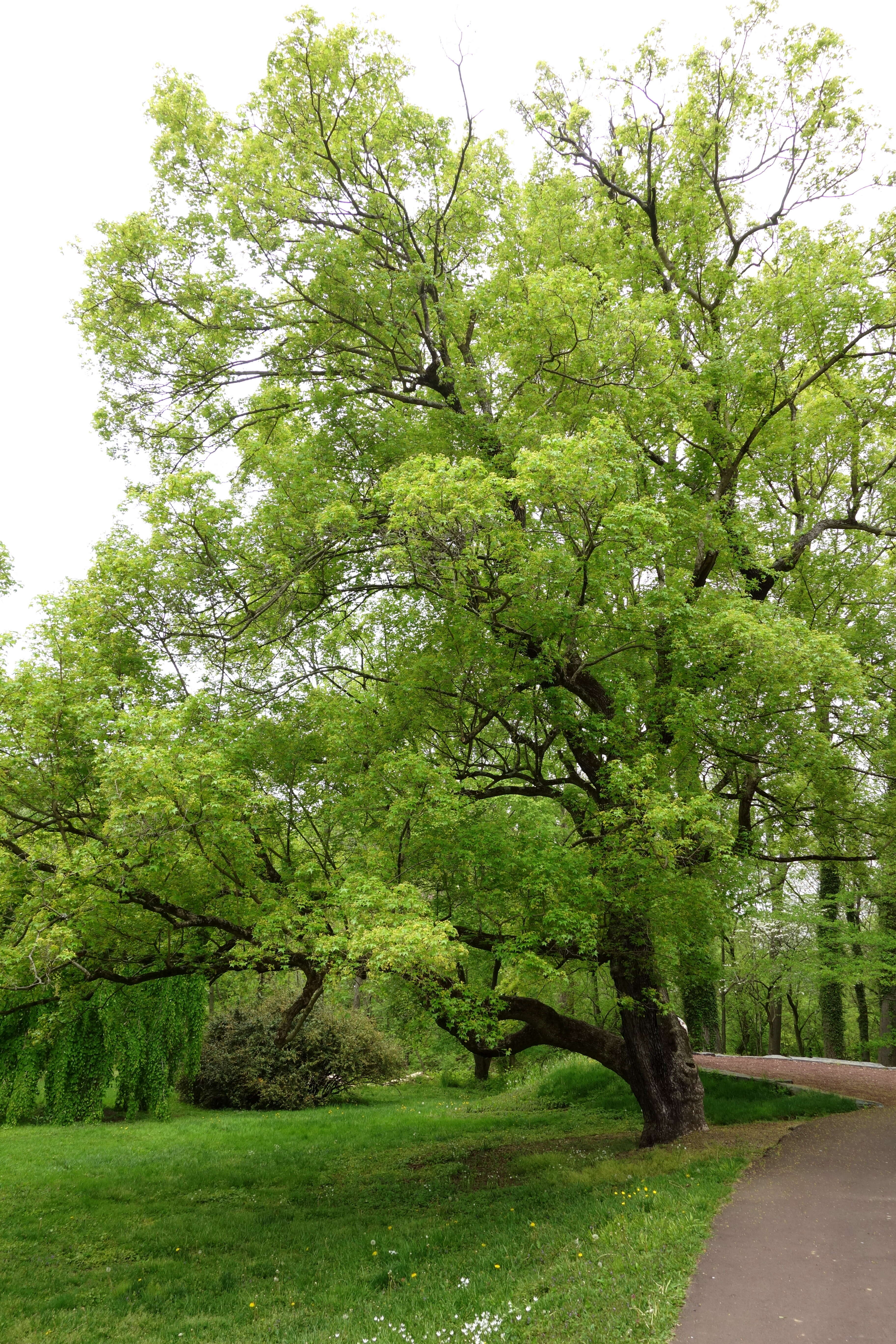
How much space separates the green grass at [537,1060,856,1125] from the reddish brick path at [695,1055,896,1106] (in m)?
0.88

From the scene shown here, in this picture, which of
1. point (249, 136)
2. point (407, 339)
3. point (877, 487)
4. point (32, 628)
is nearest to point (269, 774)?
point (32, 628)

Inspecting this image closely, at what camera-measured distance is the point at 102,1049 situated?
12.9 meters

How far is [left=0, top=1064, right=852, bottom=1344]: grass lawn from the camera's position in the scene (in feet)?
21.7

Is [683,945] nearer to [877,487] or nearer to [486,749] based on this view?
[486,749]

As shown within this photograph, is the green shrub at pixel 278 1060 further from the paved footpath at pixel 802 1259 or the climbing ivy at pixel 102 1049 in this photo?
the paved footpath at pixel 802 1259

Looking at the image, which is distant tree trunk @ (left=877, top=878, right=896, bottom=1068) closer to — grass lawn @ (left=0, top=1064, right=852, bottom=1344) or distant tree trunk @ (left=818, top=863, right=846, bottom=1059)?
distant tree trunk @ (left=818, top=863, right=846, bottom=1059)

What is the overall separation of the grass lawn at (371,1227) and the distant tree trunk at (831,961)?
6.76m

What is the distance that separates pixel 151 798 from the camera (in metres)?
8.12

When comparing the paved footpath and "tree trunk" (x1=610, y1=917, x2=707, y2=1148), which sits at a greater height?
"tree trunk" (x1=610, y1=917, x2=707, y2=1148)

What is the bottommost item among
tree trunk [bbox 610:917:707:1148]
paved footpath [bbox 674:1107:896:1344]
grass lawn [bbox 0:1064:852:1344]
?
grass lawn [bbox 0:1064:852:1344]

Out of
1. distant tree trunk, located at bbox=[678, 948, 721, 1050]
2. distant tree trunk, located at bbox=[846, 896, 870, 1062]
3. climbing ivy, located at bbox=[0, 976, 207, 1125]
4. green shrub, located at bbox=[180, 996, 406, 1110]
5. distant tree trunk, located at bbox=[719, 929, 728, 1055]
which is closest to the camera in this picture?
climbing ivy, located at bbox=[0, 976, 207, 1125]

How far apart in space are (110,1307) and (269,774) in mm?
6132

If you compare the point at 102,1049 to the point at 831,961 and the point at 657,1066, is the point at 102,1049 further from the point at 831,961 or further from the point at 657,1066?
the point at 831,961

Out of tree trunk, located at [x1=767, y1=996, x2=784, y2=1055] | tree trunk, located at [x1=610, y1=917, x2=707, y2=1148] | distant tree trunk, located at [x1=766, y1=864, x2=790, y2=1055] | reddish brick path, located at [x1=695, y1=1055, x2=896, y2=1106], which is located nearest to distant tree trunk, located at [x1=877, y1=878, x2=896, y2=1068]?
reddish brick path, located at [x1=695, y1=1055, x2=896, y2=1106]
